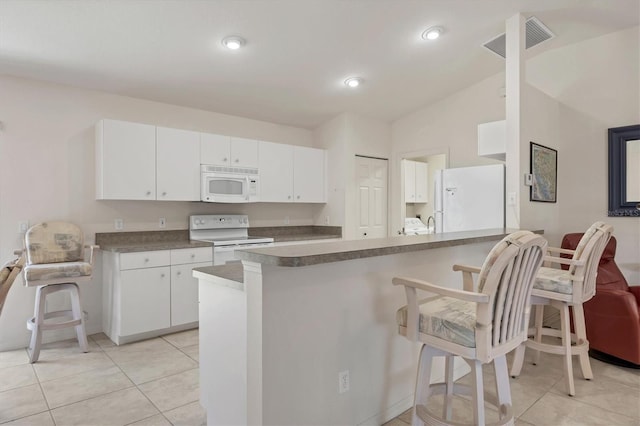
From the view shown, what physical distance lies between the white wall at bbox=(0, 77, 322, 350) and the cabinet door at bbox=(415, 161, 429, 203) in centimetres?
402

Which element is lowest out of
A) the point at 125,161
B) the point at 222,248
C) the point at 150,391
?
the point at 150,391

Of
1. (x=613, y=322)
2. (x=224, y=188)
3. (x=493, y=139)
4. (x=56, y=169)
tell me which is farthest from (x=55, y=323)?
(x=613, y=322)

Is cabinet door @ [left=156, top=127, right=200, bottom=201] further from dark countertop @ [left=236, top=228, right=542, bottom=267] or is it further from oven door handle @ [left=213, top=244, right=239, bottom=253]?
dark countertop @ [left=236, top=228, right=542, bottom=267]

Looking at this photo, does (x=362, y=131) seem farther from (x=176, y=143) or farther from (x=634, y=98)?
(x=634, y=98)

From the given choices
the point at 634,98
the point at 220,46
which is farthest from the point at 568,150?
Result: the point at 220,46

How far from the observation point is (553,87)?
4188 millimetres

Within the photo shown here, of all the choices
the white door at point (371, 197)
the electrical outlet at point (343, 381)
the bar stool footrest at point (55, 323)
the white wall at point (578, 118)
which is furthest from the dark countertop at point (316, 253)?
the white door at point (371, 197)

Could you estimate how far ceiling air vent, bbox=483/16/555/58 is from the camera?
3.49 meters

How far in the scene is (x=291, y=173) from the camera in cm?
475

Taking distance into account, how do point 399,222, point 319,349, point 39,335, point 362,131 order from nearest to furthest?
point 319,349 < point 39,335 < point 362,131 < point 399,222

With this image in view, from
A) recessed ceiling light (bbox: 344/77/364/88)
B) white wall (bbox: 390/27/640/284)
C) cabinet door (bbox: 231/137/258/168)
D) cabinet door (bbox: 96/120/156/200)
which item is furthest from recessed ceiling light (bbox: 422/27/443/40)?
cabinet door (bbox: 96/120/156/200)

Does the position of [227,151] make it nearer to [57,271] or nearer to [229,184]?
[229,184]

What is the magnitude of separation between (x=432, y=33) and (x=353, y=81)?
38.9 inches

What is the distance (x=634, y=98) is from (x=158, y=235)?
5.00 metres
